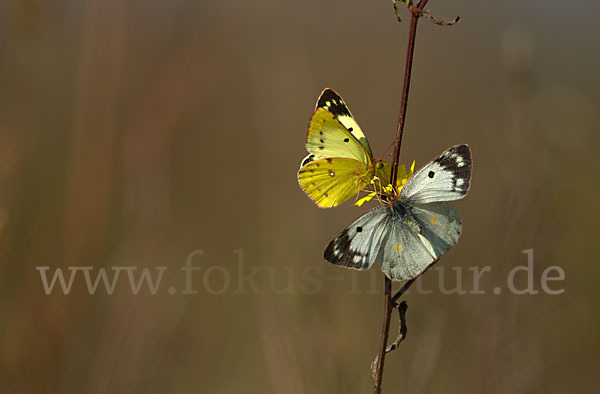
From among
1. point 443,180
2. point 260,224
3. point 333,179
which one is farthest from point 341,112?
point 260,224

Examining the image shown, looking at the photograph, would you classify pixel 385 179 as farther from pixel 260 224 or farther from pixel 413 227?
pixel 260 224

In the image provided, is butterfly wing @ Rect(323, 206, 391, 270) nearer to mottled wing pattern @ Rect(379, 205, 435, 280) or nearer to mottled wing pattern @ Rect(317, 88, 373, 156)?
mottled wing pattern @ Rect(379, 205, 435, 280)

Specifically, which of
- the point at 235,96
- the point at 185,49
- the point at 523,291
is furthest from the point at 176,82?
the point at 235,96

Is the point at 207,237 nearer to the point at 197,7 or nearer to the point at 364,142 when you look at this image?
the point at 197,7

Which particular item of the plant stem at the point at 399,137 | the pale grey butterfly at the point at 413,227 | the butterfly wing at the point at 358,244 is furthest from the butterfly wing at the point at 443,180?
Answer: the plant stem at the point at 399,137

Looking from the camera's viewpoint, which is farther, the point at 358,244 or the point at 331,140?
the point at 331,140

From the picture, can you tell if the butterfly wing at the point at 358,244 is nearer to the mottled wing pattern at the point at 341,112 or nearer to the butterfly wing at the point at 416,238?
the butterfly wing at the point at 416,238
